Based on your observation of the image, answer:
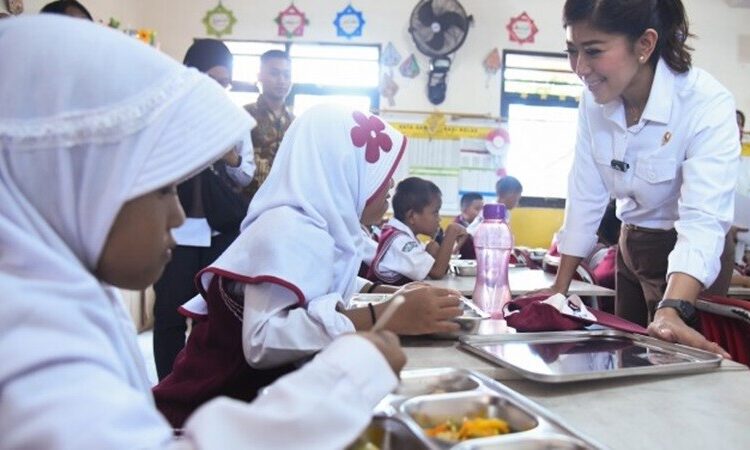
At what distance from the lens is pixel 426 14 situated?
4.89m

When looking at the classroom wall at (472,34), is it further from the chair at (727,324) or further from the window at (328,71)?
the chair at (727,324)

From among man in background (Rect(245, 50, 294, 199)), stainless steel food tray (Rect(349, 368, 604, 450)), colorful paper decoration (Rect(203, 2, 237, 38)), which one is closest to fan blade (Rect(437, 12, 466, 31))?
colorful paper decoration (Rect(203, 2, 237, 38))

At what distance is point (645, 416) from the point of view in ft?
2.55

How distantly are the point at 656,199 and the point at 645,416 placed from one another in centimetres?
91

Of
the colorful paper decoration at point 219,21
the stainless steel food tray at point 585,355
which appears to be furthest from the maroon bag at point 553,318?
the colorful paper decoration at point 219,21

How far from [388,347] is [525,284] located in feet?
5.15

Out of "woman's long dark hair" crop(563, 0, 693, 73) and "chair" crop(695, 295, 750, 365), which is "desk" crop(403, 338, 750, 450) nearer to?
"chair" crop(695, 295, 750, 365)

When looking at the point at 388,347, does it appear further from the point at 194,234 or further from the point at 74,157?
the point at 194,234

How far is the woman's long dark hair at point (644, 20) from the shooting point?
136cm

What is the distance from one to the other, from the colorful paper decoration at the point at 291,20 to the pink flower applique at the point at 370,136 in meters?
3.81

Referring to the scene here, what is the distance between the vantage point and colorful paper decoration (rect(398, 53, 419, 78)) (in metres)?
4.96

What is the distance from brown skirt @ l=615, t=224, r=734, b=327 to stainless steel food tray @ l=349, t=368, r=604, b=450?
3.07ft

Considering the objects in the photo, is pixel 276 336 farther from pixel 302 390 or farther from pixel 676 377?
pixel 676 377

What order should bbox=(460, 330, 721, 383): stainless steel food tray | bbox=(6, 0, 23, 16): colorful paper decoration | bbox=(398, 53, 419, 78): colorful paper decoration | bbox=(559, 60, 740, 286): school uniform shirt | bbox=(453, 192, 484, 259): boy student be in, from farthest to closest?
bbox=(398, 53, 419, 78): colorful paper decoration
bbox=(453, 192, 484, 259): boy student
bbox=(6, 0, 23, 16): colorful paper decoration
bbox=(559, 60, 740, 286): school uniform shirt
bbox=(460, 330, 721, 383): stainless steel food tray
